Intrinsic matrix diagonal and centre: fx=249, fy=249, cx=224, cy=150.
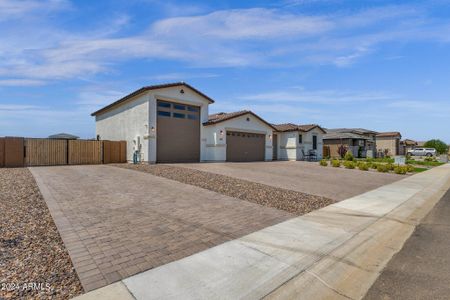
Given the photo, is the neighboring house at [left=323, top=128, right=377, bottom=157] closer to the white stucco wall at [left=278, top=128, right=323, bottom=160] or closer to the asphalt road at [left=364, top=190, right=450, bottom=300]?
the white stucco wall at [left=278, top=128, right=323, bottom=160]

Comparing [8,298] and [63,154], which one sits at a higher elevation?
[63,154]

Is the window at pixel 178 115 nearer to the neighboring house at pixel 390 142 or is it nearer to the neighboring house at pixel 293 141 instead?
the neighboring house at pixel 293 141

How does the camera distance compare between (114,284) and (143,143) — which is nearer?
(114,284)

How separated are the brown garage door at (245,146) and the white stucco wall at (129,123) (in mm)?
7440

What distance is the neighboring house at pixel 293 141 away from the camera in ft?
91.8

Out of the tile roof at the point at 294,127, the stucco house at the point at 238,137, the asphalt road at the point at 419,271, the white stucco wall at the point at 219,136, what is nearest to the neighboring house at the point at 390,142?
the tile roof at the point at 294,127

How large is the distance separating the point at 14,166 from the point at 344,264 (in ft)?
63.4

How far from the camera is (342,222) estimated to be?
6109mm

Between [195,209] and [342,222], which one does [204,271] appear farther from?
[342,222]

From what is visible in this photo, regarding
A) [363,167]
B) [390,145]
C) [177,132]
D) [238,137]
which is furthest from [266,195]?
[390,145]

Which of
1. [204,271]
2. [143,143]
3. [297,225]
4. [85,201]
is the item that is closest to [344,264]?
[297,225]

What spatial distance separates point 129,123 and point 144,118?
259cm

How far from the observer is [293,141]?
1105 inches

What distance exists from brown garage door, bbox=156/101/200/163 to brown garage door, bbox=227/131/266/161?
3265 millimetres
